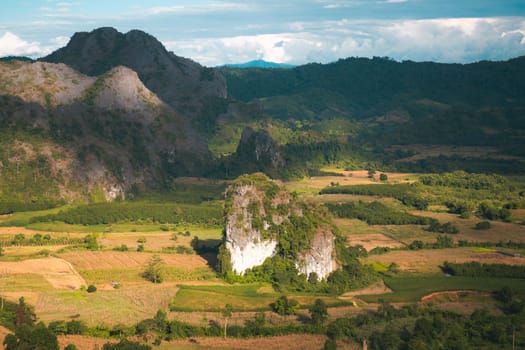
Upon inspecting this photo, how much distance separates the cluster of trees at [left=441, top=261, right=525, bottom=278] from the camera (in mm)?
66875

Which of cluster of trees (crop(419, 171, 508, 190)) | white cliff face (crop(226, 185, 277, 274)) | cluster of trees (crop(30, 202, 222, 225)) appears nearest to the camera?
white cliff face (crop(226, 185, 277, 274))

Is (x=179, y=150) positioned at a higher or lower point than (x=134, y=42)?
lower

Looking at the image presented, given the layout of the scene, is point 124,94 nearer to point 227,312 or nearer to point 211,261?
point 211,261

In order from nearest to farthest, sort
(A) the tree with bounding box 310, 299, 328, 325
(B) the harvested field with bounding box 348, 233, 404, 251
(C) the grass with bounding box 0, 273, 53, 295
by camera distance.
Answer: (A) the tree with bounding box 310, 299, 328, 325, (C) the grass with bounding box 0, 273, 53, 295, (B) the harvested field with bounding box 348, 233, 404, 251

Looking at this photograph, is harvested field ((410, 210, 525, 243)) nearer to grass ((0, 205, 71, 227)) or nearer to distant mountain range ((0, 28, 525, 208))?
distant mountain range ((0, 28, 525, 208))

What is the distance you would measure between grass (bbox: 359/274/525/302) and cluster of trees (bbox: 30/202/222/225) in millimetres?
30257

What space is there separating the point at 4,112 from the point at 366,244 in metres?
54.1

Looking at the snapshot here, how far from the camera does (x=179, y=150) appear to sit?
121938 mm

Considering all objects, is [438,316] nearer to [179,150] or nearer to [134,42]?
[179,150]

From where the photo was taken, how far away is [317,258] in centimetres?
6450

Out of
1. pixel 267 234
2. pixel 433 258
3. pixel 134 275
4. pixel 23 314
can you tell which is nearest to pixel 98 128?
Answer: pixel 134 275

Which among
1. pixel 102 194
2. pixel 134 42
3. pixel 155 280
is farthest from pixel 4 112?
pixel 134 42

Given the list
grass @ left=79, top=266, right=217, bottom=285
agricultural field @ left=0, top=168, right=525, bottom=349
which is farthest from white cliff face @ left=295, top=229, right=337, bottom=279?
grass @ left=79, top=266, right=217, bottom=285

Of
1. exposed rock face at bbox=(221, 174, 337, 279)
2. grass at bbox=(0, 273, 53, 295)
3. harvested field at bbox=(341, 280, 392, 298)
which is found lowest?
harvested field at bbox=(341, 280, 392, 298)
